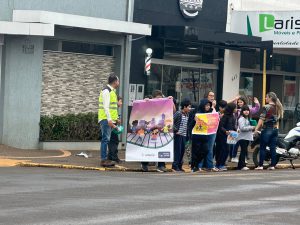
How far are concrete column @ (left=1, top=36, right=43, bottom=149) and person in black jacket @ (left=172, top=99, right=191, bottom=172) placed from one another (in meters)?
4.60

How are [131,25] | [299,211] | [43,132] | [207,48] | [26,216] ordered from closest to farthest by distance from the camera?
[26,216] → [299,211] → [43,132] → [131,25] → [207,48]

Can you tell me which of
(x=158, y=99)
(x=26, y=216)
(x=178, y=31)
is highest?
(x=178, y=31)

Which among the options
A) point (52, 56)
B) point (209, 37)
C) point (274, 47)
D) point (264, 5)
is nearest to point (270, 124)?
point (52, 56)

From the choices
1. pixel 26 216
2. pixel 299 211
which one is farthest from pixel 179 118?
pixel 26 216

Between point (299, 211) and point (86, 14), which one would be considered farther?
point (86, 14)

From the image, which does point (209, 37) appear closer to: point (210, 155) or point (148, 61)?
point (148, 61)

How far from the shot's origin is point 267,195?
15.5 m

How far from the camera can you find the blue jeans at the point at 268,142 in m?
23.2

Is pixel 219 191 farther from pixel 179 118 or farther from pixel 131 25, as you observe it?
Result: pixel 131 25

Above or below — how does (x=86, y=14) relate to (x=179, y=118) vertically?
above

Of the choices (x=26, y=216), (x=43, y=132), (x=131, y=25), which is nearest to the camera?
(x=26, y=216)

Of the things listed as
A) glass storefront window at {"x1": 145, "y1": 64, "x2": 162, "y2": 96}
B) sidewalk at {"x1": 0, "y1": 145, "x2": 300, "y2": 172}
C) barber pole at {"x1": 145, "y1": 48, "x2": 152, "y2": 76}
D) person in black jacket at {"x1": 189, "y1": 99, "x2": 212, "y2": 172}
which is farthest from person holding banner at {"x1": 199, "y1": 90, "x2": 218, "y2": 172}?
glass storefront window at {"x1": 145, "y1": 64, "x2": 162, "y2": 96}

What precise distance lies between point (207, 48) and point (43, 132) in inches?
315

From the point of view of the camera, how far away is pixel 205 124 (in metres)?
21.9
